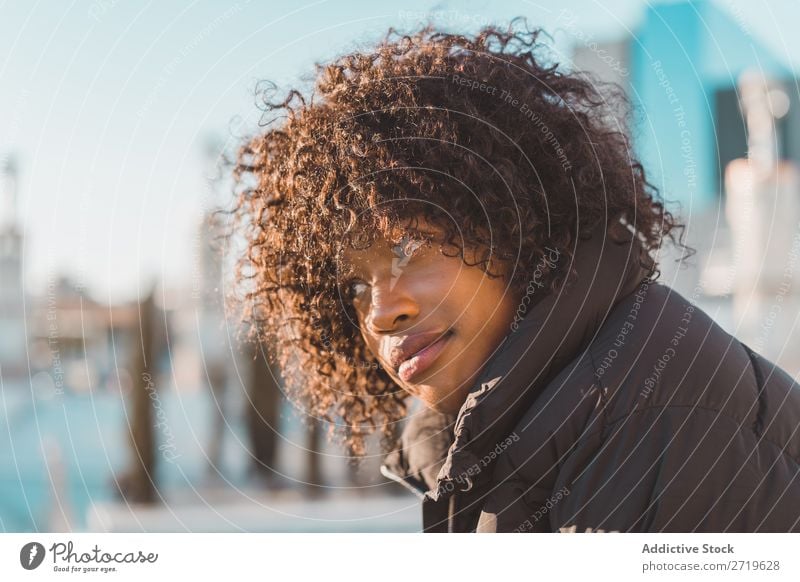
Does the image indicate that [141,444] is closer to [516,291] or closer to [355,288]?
[355,288]

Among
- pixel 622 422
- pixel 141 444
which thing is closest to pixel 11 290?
pixel 141 444

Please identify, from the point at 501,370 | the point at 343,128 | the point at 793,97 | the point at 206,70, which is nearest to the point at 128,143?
the point at 206,70

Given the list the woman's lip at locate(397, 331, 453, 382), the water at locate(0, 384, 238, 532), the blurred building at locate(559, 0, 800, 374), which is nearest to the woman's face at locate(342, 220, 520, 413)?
the woman's lip at locate(397, 331, 453, 382)

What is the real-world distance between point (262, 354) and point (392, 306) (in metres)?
1.20

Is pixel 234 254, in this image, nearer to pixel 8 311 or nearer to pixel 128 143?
pixel 128 143

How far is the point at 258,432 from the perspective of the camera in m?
4.90

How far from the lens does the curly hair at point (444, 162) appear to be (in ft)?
4.00

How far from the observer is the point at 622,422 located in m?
1.02

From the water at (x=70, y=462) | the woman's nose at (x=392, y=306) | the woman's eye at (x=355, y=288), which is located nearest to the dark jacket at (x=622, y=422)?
the woman's nose at (x=392, y=306)

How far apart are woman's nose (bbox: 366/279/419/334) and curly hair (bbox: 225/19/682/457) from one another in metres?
0.08

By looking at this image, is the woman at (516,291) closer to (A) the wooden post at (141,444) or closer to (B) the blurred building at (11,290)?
(B) the blurred building at (11,290)

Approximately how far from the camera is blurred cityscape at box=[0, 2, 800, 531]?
1.89 meters

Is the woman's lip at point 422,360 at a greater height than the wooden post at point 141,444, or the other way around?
the woman's lip at point 422,360
